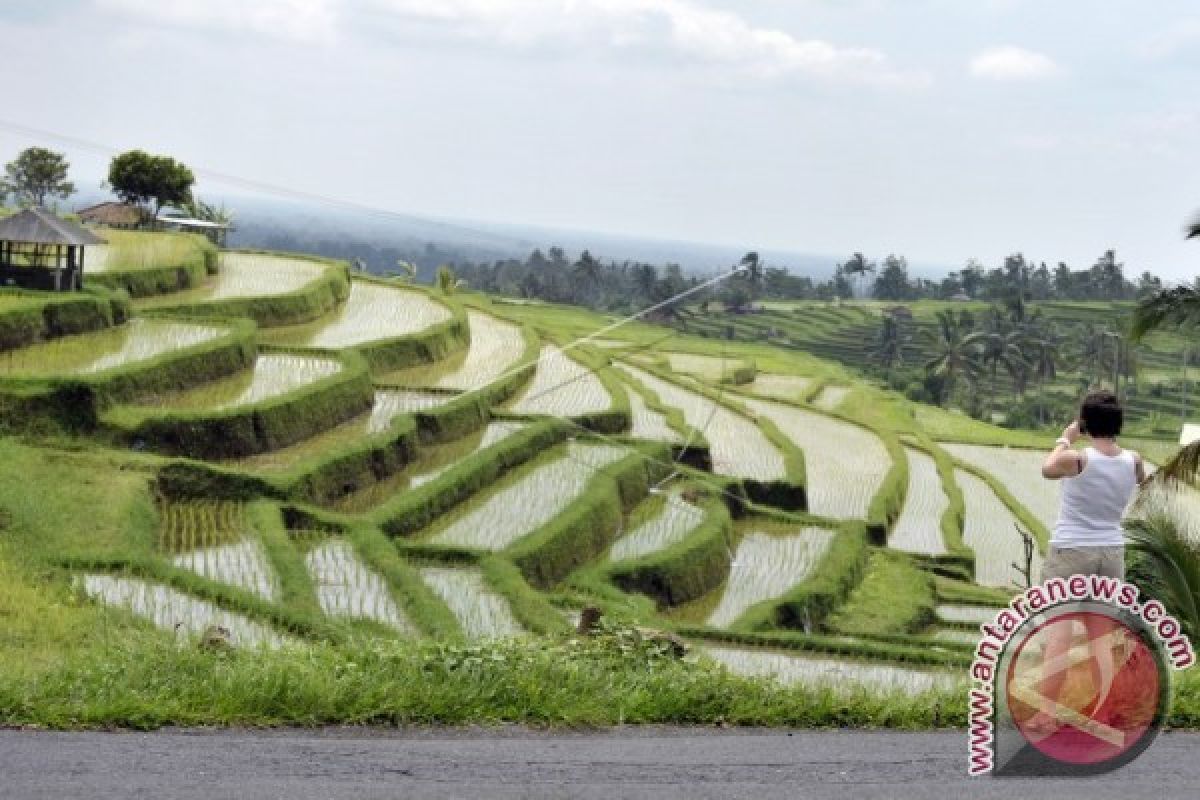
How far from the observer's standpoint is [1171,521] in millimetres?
8164

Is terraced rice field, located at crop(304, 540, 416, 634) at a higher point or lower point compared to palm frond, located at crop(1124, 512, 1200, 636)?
lower

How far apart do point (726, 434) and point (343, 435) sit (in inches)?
320

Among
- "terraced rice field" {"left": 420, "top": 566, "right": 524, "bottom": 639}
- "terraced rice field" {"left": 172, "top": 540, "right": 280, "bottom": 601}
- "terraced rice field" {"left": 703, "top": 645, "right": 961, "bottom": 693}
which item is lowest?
"terraced rice field" {"left": 703, "top": 645, "right": 961, "bottom": 693}

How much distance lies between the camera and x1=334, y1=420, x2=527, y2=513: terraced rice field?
15.3 meters

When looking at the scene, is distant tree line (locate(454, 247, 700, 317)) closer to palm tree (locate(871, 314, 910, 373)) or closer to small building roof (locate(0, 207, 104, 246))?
palm tree (locate(871, 314, 910, 373))

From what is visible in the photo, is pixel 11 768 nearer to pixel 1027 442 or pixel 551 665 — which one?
pixel 551 665

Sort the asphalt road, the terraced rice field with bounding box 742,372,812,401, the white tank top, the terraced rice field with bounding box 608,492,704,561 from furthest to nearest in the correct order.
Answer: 1. the terraced rice field with bounding box 742,372,812,401
2. the terraced rice field with bounding box 608,492,704,561
3. the white tank top
4. the asphalt road

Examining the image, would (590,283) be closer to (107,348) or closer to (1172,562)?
(107,348)

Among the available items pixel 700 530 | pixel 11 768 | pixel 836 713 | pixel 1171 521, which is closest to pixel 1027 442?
pixel 700 530

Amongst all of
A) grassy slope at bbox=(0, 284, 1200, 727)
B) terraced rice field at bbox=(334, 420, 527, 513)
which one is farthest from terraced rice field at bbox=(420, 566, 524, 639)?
grassy slope at bbox=(0, 284, 1200, 727)

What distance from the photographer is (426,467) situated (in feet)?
55.4

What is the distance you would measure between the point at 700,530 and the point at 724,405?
32.3 ft

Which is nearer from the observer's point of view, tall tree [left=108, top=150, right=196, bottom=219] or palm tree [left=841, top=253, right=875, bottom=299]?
tall tree [left=108, top=150, right=196, bottom=219]

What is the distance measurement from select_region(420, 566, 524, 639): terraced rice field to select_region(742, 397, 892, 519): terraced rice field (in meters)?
7.93
